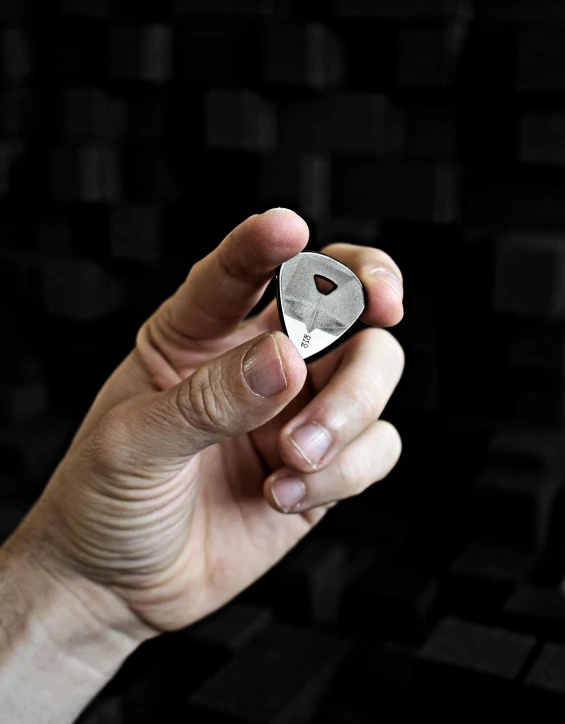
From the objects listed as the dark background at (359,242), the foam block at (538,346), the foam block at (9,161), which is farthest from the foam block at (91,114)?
the foam block at (538,346)

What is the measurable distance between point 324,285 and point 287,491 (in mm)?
172

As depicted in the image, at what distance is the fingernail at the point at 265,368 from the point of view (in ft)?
1.88

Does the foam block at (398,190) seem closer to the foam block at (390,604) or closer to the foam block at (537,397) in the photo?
the foam block at (537,397)

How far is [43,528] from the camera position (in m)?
0.80

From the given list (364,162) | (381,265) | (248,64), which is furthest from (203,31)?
(381,265)

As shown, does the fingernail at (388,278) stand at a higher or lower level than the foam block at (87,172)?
lower

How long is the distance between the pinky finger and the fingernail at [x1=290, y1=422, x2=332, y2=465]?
47mm

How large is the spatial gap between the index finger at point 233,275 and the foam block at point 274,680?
47 cm

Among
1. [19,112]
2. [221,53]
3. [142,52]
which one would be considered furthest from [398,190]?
[19,112]

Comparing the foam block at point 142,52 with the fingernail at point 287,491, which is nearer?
the fingernail at point 287,491

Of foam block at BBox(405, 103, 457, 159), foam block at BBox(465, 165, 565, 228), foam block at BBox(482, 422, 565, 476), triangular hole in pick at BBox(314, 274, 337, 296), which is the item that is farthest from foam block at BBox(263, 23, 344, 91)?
triangular hole in pick at BBox(314, 274, 337, 296)

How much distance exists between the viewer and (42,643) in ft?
2.60

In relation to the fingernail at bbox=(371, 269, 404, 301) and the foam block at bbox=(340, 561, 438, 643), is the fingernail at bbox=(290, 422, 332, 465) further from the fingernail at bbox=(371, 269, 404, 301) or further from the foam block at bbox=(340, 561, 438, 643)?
the foam block at bbox=(340, 561, 438, 643)

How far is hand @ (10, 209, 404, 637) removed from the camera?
0.62m
